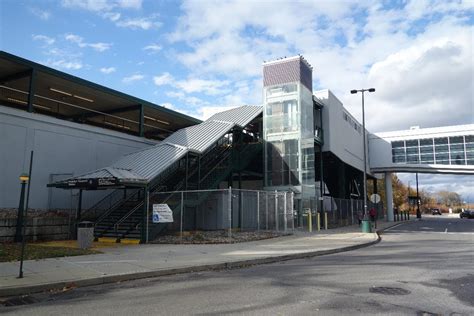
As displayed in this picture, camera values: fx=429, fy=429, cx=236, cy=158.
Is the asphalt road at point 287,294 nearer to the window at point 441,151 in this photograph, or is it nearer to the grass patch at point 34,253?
the grass patch at point 34,253

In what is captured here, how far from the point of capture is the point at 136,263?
12633 millimetres

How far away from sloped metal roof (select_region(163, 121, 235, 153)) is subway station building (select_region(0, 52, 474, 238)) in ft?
0.29

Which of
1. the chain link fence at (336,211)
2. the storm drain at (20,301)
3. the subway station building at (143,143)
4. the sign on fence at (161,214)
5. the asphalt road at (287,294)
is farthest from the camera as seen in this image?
the chain link fence at (336,211)

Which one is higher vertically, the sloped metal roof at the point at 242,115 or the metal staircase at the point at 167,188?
the sloped metal roof at the point at 242,115

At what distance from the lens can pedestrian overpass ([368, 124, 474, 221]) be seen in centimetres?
5122

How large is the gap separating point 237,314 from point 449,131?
171ft

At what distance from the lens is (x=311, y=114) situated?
34.8 metres

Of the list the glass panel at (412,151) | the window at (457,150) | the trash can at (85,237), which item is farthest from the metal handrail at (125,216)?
the window at (457,150)

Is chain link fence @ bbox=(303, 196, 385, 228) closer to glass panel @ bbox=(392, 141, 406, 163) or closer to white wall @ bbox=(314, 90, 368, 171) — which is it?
white wall @ bbox=(314, 90, 368, 171)

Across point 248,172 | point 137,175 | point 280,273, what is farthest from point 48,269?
point 248,172

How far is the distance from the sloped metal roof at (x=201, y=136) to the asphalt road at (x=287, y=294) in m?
14.9

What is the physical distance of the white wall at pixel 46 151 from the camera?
20.9 m

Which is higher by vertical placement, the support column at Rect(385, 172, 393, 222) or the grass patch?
the support column at Rect(385, 172, 393, 222)

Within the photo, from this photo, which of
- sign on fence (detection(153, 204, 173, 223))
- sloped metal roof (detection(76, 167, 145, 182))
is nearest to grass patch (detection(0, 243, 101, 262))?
sign on fence (detection(153, 204, 173, 223))
